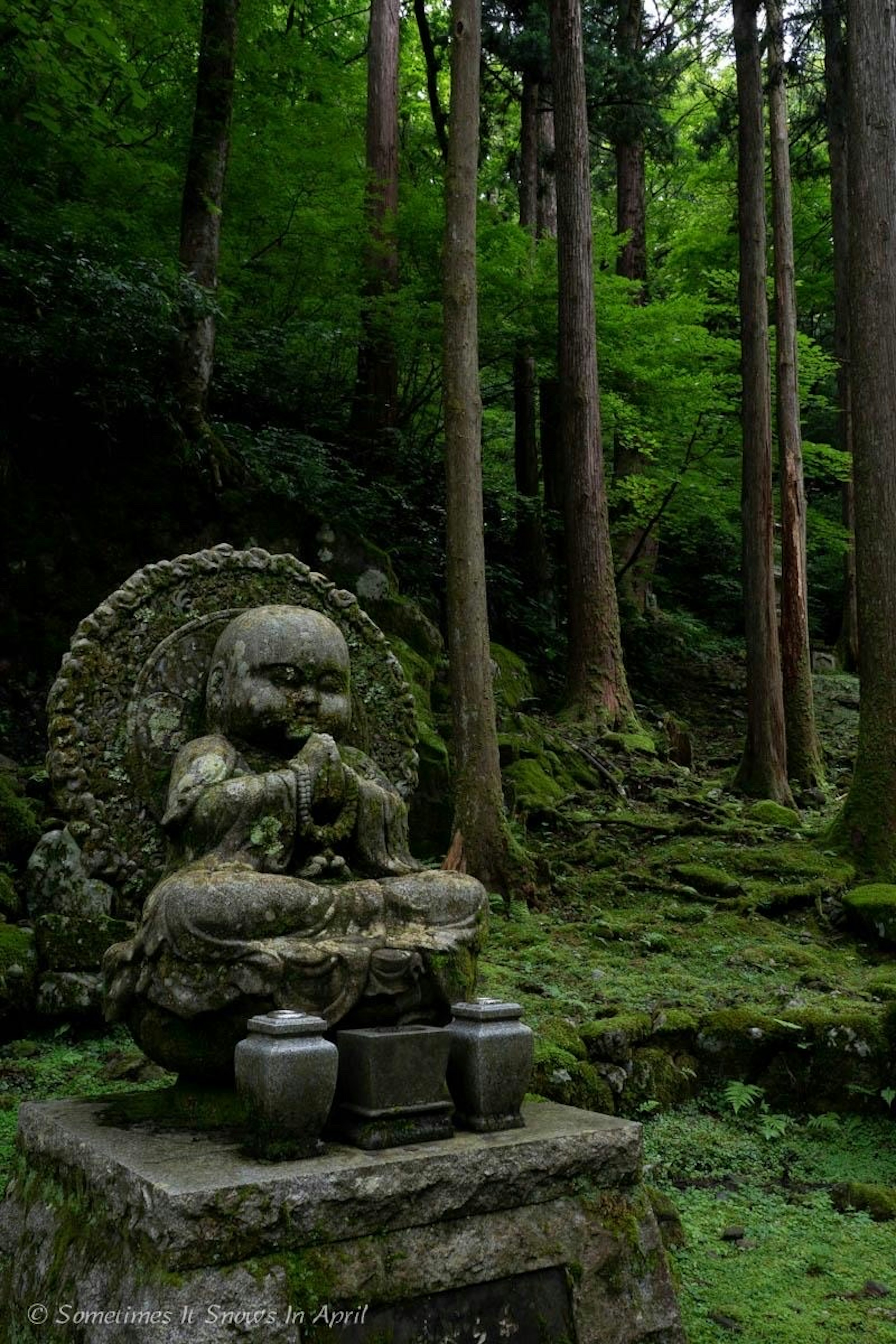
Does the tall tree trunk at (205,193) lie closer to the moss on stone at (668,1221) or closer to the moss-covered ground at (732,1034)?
the moss-covered ground at (732,1034)

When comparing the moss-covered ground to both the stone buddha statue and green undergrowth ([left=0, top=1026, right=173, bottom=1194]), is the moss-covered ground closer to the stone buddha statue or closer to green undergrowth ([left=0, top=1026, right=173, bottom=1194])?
the stone buddha statue

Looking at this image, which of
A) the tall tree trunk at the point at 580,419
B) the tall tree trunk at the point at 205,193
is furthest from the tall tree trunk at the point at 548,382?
the tall tree trunk at the point at 205,193

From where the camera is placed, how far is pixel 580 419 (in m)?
13.2

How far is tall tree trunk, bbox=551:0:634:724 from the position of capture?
13.0 m

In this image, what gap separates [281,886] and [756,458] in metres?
10.7

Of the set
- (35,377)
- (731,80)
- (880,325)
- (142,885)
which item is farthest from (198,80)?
(731,80)

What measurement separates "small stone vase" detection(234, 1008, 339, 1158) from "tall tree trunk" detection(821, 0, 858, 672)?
1529cm

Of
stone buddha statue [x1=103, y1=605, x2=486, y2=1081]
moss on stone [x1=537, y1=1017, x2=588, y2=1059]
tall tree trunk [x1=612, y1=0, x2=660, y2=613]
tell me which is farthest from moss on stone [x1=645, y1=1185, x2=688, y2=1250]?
tall tree trunk [x1=612, y1=0, x2=660, y2=613]

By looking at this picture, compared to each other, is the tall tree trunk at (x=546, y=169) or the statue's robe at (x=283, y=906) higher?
the tall tree trunk at (x=546, y=169)

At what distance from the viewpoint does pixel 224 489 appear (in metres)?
10.1

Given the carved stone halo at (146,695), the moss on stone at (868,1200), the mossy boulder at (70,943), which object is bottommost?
the moss on stone at (868,1200)

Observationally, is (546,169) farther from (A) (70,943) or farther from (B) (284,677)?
(B) (284,677)

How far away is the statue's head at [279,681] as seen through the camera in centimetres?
426

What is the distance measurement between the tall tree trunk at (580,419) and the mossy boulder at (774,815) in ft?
6.99
